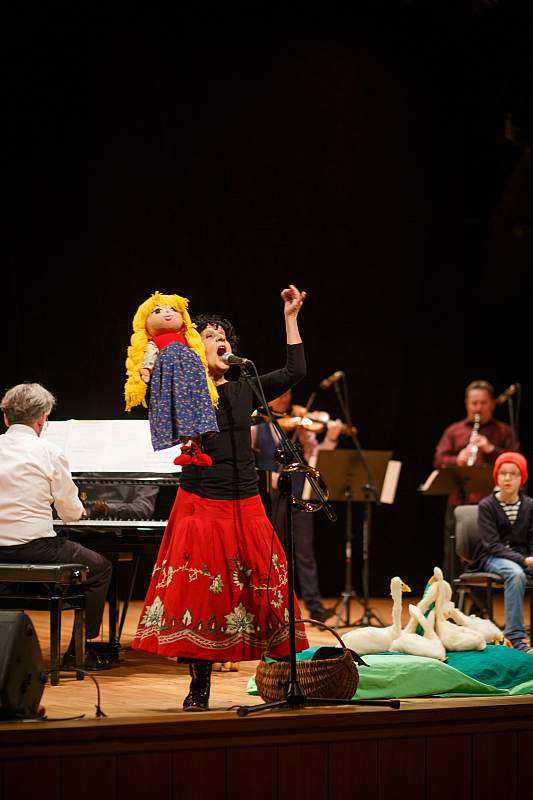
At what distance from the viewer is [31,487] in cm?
491

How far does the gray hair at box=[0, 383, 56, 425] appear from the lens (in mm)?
5020

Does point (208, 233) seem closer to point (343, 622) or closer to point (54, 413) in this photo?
point (54, 413)

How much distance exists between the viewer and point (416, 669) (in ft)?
15.2

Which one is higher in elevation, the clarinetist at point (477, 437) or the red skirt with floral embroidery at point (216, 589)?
the clarinetist at point (477, 437)

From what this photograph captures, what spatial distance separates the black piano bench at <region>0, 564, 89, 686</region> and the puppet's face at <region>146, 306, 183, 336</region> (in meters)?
1.41

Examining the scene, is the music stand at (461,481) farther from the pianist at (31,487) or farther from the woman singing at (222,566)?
the woman singing at (222,566)

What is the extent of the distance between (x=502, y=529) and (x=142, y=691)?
2.68 meters

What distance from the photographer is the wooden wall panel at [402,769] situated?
3.54 meters

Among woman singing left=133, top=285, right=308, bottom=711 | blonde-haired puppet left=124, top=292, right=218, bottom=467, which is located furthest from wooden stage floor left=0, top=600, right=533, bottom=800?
blonde-haired puppet left=124, top=292, right=218, bottom=467

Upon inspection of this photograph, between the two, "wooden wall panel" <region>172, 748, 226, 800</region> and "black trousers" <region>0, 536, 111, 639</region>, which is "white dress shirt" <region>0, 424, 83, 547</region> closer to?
"black trousers" <region>0, 536, 111, 639</region>

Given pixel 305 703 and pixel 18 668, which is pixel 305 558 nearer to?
pixel 305 703

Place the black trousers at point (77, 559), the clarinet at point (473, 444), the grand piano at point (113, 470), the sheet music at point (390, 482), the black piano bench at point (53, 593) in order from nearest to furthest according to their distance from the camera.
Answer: the black piano bench at point (53, 593) < the black trousers at point (77, 559) < the grand piano at point (113, 470) < the sheet music at point (390, 482) < the clarinet at point (473, 444)

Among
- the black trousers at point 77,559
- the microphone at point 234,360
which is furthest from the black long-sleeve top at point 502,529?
the microphone at point 234,360

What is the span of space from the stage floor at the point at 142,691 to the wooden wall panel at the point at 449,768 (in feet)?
0.63
